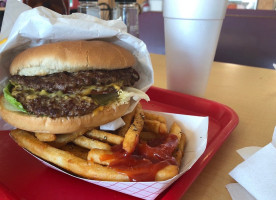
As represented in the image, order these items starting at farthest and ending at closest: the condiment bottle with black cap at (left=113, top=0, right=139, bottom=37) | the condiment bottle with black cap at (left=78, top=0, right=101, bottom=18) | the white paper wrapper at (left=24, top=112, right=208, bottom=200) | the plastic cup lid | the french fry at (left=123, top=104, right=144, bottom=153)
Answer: the condiment bottle with black cap at (left=113, top=0, right=139, bottom=37) < the condiment bottle with black cap at (left=78, top=0, right=101, bottom=18) < the plastic cup lid < the french fry at (left=123, top=104, right=144, bottom=153) < the white paper wrapper at (left=24, top=112, right=208, bottom=200)

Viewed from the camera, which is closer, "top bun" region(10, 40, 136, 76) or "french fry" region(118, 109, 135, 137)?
"top bun" region(10, 40, 136, 76)

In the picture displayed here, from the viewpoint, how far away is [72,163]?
2.76ft

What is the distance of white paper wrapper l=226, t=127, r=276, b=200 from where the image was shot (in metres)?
0.77

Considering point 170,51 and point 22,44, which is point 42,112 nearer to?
point 22,44

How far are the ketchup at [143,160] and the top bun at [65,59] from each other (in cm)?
35

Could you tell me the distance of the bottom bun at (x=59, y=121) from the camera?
92cm

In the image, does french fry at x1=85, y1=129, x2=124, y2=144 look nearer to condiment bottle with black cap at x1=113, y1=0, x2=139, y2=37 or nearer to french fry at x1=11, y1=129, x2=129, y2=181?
french fry at x1=11, y1=129, x2=129, y2=181

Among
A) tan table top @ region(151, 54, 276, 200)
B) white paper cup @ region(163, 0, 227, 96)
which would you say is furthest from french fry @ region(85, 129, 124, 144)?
white paper cup @ region(163, 0, 227, 96)


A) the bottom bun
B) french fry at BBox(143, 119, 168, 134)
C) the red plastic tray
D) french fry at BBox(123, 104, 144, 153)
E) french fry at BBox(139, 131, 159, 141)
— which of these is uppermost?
the bottom bun

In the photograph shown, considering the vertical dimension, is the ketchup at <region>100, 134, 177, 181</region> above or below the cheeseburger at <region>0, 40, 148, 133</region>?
below

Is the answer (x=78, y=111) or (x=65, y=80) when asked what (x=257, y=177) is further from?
(x=65, y=80)

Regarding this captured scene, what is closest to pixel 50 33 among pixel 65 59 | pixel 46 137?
pixel 65 59

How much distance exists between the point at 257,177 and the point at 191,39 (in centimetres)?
94

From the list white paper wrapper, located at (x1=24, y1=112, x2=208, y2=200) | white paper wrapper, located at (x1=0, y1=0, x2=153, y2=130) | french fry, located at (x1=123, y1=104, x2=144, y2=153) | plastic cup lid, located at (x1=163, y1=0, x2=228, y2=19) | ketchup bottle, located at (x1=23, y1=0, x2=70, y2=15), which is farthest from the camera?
ketchup bottle, located at (x1=23, y1=0, x2=70, y2=15)
